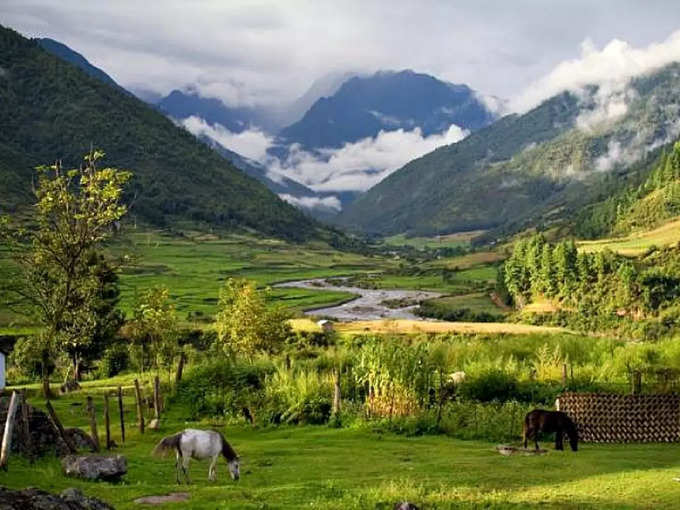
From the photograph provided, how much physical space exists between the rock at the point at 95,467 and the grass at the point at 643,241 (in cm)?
15747

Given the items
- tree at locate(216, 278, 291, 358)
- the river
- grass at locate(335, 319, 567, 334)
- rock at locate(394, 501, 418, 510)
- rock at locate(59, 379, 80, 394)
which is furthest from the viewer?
the river

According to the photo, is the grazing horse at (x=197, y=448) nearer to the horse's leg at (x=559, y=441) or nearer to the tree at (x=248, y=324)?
the horse's leg at (x=559, y=441)

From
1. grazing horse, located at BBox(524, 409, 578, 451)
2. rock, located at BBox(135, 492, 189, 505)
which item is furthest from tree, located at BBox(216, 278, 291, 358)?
rock, located at BBox(135, 492, 189, 505)

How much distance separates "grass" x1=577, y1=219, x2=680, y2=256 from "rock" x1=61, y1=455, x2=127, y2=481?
517ft

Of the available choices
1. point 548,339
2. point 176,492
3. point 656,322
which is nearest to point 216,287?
point 656,322

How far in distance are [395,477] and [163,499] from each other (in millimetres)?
6202

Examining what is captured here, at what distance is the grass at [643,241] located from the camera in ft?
533

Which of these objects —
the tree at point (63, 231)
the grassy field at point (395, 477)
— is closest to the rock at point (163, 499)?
the grassy field at point (395, 477)

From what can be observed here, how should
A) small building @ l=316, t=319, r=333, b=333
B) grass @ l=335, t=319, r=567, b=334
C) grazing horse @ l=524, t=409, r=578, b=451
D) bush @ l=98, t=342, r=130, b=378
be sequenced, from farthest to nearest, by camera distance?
grass @ l=335, t=319, r=567, b=334, small building @ l=316, t=319, r=333, b=333, bush @ l=98, t=342, r=130, b=378, grazing horse @ l=524, t=409, r=578, b=451

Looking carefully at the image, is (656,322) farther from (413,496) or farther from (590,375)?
(413,496)

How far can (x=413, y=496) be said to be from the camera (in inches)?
632

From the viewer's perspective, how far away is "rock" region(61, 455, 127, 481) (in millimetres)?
17812

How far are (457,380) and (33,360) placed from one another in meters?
38.3

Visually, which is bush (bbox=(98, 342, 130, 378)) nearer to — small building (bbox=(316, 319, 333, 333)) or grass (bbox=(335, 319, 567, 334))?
small building (bbox=(316, 319, 333, 333))
